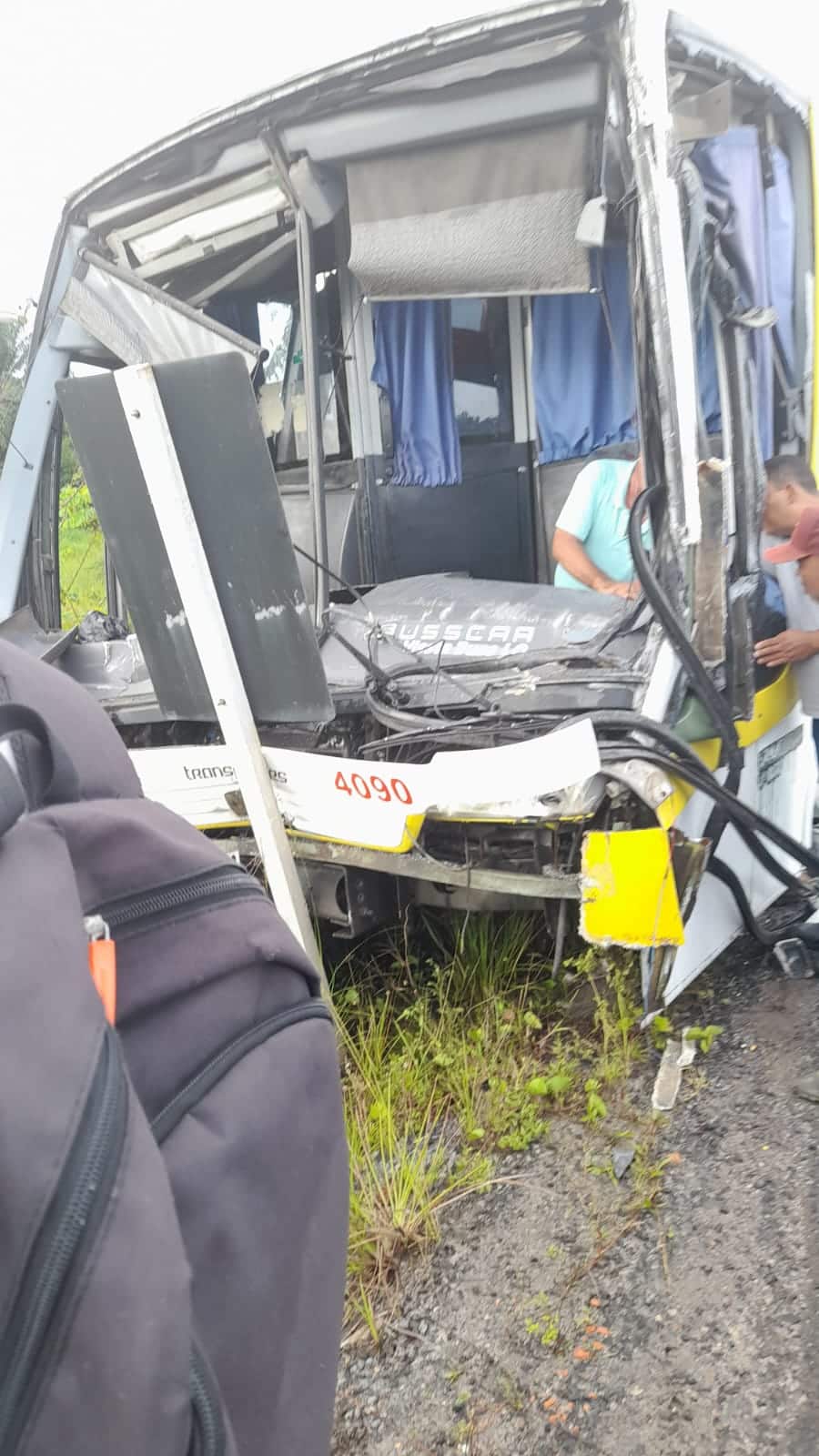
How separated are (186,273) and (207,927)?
166 inches

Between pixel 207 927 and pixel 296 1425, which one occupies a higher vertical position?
pixel 207 927

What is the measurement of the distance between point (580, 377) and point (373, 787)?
3.05 m

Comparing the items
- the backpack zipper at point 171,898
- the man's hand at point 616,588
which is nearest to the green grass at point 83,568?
the man's hand at point 616,588

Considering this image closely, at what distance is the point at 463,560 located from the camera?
5.07m

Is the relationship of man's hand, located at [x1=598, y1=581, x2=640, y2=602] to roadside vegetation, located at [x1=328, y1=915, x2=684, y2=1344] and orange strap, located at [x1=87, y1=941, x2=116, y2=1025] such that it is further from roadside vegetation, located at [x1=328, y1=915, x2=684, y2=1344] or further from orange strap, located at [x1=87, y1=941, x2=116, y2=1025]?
orange strap, located at [x1=87, y1=941, x2=116, y2=1025]

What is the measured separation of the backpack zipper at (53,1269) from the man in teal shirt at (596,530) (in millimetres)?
3603

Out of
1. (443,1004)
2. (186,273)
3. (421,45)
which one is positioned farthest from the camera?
(186,273)

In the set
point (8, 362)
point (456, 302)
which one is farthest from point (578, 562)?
point (8, 362)

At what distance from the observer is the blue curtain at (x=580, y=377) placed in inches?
189

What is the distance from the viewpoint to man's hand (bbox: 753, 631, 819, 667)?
142 inches

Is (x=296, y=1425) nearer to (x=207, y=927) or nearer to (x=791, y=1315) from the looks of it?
(x=207, y=927)

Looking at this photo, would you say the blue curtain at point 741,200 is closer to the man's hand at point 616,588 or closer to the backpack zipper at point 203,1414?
the man's hand at point 616,588

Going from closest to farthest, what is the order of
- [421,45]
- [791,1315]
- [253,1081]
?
1. [253,1081]
2. [791,1315]
3. [421,45]

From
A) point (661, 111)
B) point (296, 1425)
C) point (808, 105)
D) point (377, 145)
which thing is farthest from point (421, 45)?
point (296, 1425)
